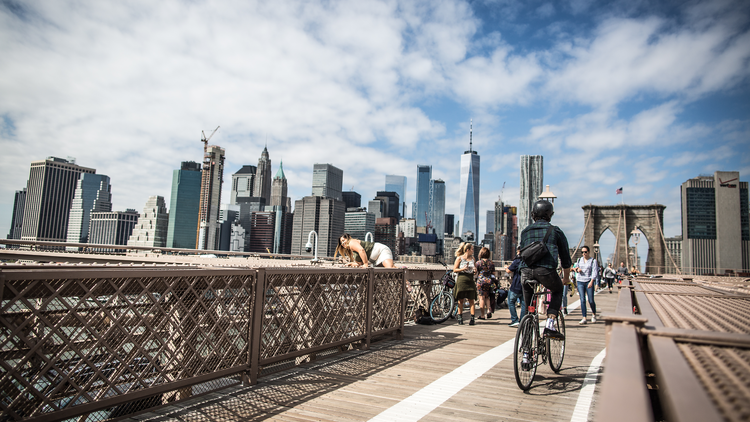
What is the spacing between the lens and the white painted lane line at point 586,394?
4.04 metres

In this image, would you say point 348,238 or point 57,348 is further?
point 348,238

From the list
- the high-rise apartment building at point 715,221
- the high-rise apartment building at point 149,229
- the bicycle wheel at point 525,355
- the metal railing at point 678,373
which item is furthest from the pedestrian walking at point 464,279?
the high-rise apartment building at point 149,229

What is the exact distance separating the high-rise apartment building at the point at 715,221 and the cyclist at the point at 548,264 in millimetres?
90523

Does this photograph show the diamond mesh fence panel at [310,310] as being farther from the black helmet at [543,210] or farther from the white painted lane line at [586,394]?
the white painted lane line at [586,394]

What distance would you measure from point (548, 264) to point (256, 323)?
3.39 m

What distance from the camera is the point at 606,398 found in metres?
1.13

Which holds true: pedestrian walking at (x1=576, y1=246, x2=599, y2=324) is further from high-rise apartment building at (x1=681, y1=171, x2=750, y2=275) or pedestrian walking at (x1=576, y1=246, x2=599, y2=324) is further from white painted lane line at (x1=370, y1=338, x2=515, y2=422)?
high-rise apartment building at (x1=681, y1=171, x2=750, y2=275)

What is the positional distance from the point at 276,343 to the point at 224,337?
84cm

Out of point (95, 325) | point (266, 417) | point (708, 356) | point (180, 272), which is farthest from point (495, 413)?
point (95, 325)

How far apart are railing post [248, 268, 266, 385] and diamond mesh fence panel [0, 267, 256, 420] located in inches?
4.4

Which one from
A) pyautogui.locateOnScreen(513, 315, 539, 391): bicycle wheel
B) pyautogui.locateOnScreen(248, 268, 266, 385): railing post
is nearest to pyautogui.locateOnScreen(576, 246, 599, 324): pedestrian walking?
pyautogui.locateOnScreen(513, 315, 539, 391): bicycle wheel

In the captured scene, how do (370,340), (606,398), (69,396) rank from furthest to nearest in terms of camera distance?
(370,340) → (69,396) → (606,398)

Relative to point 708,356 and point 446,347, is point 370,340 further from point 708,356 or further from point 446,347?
point 708,356

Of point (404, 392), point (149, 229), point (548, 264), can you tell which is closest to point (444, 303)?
point (548, 264)
